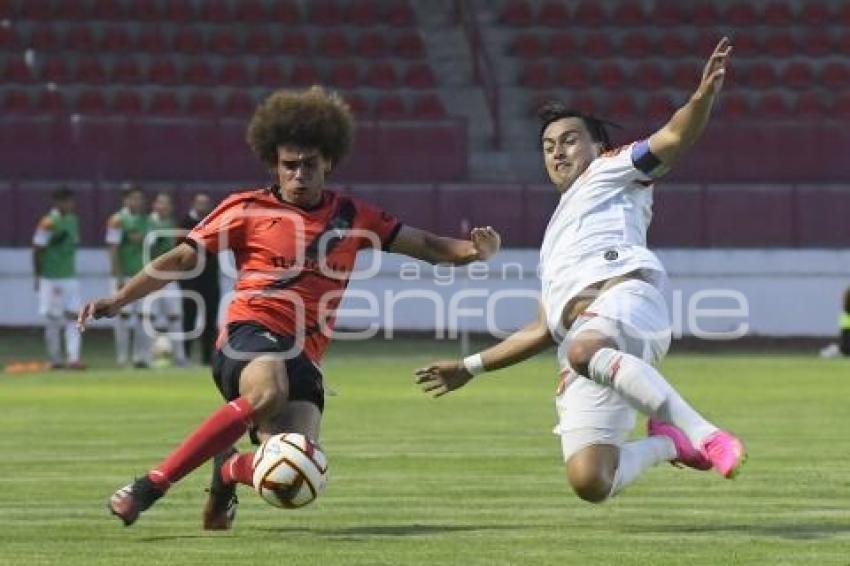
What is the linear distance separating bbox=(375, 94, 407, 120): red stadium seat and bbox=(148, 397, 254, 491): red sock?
25.0 m

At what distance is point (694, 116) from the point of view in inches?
378

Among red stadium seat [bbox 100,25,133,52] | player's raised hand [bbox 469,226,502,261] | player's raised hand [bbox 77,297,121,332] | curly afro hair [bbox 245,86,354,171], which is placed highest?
curly afro hair [bbox 245,86,354,171]

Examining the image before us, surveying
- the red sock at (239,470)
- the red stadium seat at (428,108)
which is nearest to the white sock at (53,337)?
the red stadium seat at (428,108)

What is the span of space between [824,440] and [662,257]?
633 inches

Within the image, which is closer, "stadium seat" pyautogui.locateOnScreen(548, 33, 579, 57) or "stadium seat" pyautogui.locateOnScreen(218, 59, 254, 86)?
"stadium seat" pyautogui.locateOnScreen(218, 59, 254, 86)

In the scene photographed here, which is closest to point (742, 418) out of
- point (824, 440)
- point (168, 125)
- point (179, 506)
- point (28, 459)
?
point (824, 440)

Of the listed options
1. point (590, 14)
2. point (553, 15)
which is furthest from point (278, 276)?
point (590, 14)

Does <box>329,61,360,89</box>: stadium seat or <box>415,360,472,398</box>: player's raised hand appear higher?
<box>415,360,472,398</box>: player's raised hand

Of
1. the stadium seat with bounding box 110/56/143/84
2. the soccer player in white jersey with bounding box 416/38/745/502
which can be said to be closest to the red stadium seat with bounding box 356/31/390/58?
the stadium seat with bounding box 110/56/143/84

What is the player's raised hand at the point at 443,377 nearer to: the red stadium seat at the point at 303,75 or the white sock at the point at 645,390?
the white sock at the point at 645,390

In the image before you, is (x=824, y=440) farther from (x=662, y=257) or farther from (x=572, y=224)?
(x=662, y=257)

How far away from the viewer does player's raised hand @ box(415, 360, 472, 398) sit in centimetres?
1026

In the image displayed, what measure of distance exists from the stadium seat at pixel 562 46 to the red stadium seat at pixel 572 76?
556mm

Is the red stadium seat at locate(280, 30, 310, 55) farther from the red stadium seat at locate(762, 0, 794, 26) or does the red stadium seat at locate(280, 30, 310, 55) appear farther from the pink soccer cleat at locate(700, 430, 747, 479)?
the pink soccer cleat at locate(700, 430, 747, 479)
